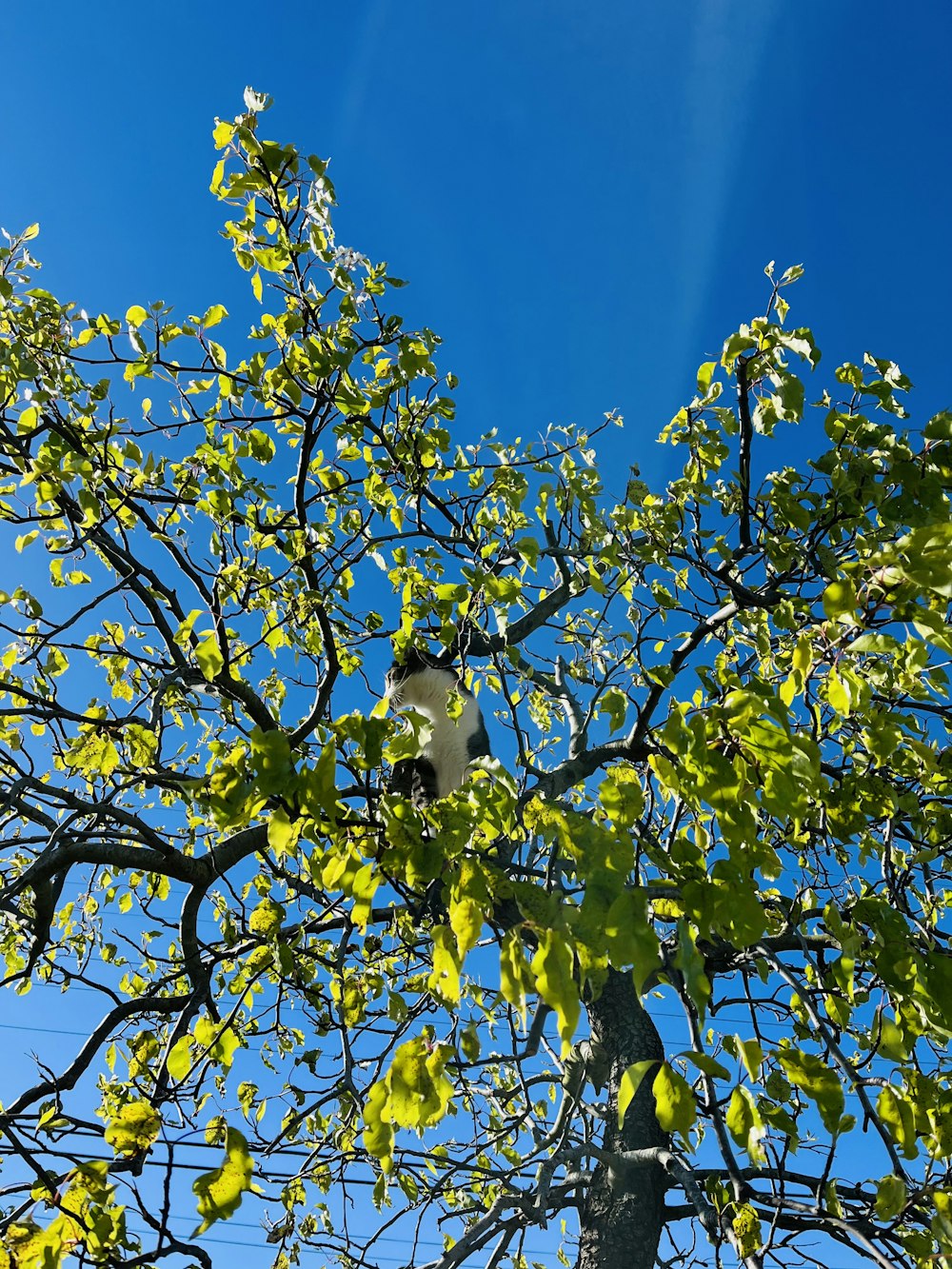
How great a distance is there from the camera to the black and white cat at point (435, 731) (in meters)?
4.31

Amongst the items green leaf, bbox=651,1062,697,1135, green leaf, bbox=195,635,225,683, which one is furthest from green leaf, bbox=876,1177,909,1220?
green leaf, bbox=195,635,225,683

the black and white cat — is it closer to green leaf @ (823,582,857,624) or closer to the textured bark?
the textured bark

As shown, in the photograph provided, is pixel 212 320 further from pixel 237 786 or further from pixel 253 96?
pixel 237 786

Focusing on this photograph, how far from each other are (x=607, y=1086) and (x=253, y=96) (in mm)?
4368

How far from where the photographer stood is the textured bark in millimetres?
3943

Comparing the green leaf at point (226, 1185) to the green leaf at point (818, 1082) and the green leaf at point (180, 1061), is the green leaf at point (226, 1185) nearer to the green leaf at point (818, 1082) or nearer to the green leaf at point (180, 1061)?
the green leaf at point (180, 1061)

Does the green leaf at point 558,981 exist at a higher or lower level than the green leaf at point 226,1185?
higher

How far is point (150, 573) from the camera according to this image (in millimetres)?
4008

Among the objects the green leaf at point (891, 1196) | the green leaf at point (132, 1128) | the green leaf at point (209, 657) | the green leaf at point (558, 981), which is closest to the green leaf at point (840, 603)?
the green leaf at point (558, 981)

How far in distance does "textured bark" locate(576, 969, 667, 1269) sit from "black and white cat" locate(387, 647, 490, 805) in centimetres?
122

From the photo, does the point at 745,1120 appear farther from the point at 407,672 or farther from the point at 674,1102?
the point at 407,672

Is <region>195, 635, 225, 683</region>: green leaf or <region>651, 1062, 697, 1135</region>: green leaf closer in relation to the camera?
<region>651, 1062, 697, 1135</region>: green leaf

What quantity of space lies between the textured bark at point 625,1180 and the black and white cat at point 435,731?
122 centimetres

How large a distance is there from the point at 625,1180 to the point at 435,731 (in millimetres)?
2156
